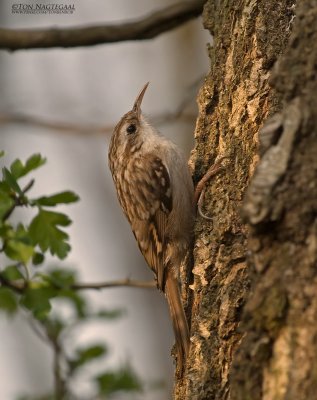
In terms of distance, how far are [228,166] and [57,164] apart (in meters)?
7.24

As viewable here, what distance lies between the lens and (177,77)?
9336mm

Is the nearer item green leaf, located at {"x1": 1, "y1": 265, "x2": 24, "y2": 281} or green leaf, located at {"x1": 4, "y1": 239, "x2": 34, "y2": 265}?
green leaf, located at {"x1": 4, "y1": 239, "x2": 34, "y2": 265}

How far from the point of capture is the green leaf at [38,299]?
3.51 meters

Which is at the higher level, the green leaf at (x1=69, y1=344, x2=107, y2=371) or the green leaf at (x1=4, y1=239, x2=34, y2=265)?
the green leaf at (x1=4, y1=239, x2=34, y2=265)

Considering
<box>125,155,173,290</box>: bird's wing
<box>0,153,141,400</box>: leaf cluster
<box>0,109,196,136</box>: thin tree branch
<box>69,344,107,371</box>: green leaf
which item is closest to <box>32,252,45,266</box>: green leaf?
<box>0,153,141,400</box>: leaf cluster

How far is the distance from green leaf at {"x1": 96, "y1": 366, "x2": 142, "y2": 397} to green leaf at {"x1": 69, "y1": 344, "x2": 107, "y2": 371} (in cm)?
13

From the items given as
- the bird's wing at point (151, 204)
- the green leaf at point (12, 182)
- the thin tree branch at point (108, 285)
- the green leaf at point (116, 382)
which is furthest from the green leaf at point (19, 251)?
the green leaf at point (116, 382)

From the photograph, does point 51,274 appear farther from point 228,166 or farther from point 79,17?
point 79,17

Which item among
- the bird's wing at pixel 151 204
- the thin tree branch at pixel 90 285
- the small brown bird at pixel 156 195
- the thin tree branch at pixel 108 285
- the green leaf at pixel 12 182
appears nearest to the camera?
the green leaf at pixel 12 182

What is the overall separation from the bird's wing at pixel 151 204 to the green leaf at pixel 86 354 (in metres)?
0.59

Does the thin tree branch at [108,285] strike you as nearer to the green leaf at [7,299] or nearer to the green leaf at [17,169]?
the green leaf at [7,299]

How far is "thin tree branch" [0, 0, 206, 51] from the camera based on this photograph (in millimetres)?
4152

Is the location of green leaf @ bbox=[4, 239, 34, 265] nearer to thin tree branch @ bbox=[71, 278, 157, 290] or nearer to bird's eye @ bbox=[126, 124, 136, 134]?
thin tree branch @ bbox=[71, 278, 157, 290]

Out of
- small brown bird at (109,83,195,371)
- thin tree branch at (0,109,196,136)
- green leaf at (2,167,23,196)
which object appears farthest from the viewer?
thin tree branch at (0,109,196,136)
